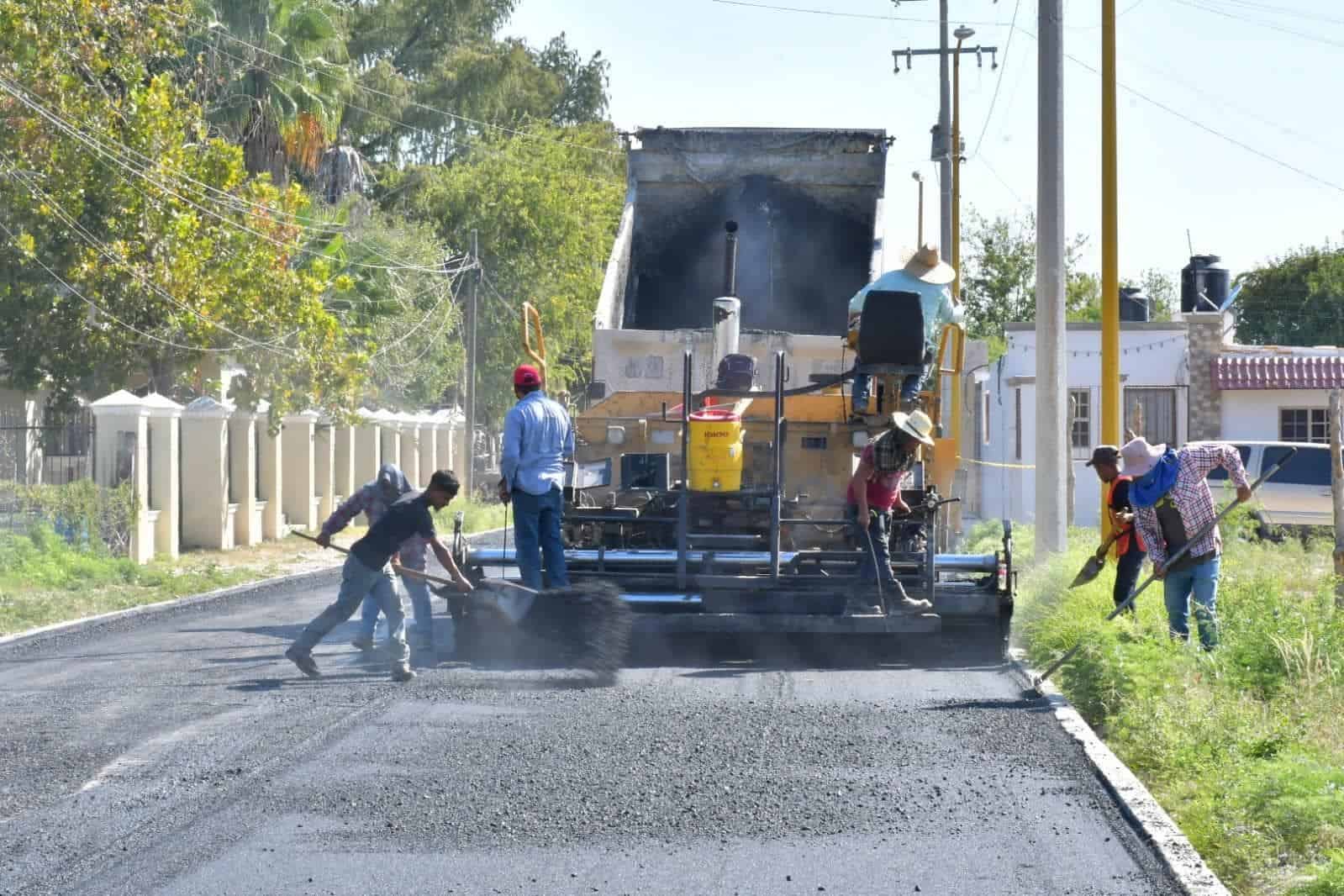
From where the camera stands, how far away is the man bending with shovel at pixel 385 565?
1077 centimetres

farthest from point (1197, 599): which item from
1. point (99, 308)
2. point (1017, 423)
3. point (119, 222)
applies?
point (1017, 423)

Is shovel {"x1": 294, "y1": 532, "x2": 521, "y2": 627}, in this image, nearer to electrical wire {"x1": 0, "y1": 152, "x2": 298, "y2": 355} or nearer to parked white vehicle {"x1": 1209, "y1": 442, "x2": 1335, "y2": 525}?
electrical wire {"x1": 0, "y1": 152, "x2": 298, "y2": 355}

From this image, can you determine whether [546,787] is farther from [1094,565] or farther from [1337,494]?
[1337,494]

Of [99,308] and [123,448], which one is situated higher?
[99,308]

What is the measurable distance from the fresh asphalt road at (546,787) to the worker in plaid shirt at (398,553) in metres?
1.03

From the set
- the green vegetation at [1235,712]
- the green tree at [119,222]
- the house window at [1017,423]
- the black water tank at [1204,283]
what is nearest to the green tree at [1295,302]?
the black water tank at [1204,283]

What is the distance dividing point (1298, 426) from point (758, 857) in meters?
26.4

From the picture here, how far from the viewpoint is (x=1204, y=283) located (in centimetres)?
3750

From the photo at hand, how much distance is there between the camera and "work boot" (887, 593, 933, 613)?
11.6 meters

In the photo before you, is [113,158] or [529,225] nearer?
[113,158]

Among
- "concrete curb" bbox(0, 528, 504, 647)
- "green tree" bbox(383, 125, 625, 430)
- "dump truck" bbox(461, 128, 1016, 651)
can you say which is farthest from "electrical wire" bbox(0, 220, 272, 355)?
"green tree" bbox(383, 125, 625, 430)

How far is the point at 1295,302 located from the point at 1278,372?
33.8 m

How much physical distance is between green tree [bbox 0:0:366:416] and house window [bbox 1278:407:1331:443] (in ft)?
52.0

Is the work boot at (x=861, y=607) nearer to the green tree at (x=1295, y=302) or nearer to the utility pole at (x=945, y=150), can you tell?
the utility pole at (x=945, y=150)
